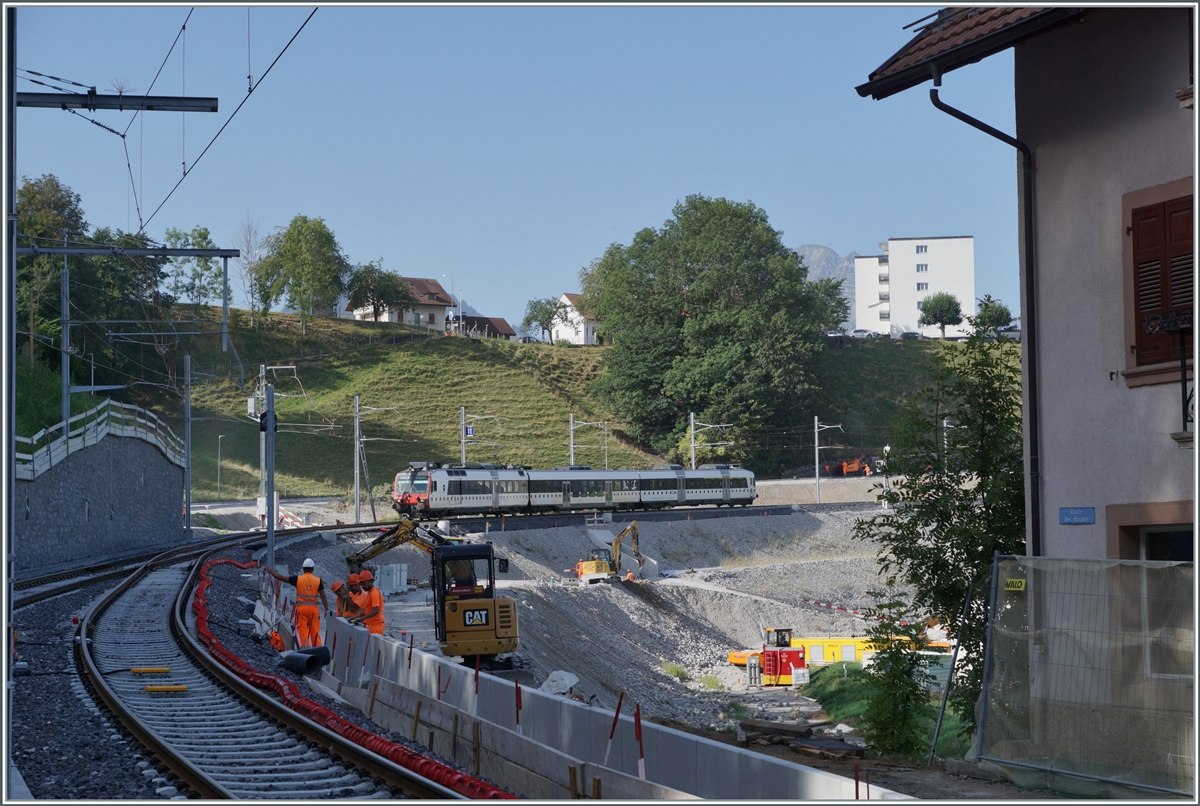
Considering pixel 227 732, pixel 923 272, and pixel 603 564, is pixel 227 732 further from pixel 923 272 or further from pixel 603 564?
pixel 923 272

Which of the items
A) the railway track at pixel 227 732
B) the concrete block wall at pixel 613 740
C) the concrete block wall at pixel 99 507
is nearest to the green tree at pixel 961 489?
the concrete block wall at pixel 613 740

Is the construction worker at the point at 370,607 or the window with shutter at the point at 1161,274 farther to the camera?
the construction worker at the point at 370,607

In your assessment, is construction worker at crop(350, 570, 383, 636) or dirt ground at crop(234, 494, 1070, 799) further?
dirt ground at crop(234, 494, 1070, 799)

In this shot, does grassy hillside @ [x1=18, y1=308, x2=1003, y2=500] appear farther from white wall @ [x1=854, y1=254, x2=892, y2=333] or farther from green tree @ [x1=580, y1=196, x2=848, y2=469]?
white wall @ [x1=854, y1=254, x2=892, y2=333]

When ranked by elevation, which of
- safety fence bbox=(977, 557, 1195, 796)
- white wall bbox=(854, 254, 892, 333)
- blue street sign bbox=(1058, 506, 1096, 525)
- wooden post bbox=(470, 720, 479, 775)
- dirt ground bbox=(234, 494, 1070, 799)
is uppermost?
white wall bbox=(854, 254, 892, 333)

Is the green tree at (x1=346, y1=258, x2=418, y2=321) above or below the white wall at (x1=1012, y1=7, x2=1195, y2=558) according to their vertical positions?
above

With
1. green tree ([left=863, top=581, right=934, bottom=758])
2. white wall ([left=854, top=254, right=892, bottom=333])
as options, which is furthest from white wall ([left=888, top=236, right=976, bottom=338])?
green tree ([left=863, top=581, right=934, bottom=758])

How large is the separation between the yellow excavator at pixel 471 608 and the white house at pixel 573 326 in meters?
127

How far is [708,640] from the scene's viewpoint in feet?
132

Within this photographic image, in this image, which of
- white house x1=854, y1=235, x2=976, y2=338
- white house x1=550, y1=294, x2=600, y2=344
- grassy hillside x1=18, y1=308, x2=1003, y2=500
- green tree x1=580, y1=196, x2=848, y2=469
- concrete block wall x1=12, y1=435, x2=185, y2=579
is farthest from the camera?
white house x1=550, y1=294, x2=600, y2=344

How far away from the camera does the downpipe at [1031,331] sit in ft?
35.5

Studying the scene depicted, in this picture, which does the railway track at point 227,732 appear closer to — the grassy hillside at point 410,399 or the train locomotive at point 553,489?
the train locomotive at point 553,489

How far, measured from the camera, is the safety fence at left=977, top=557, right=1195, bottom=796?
315 inches

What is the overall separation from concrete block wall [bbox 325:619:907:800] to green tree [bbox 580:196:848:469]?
73.1 meters
